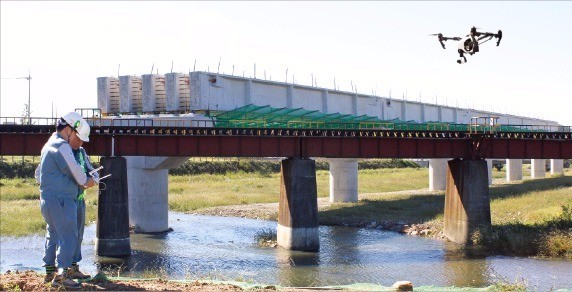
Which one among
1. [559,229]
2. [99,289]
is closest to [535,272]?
[559,229]

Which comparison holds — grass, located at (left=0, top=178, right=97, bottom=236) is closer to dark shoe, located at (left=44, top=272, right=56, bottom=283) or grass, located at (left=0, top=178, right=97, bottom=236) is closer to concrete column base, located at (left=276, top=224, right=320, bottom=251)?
concrete column base, located at (left=276, top=224, right=320, bottom=251)

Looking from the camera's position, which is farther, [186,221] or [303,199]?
[186,221]

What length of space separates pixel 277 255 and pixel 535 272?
14.1 metres

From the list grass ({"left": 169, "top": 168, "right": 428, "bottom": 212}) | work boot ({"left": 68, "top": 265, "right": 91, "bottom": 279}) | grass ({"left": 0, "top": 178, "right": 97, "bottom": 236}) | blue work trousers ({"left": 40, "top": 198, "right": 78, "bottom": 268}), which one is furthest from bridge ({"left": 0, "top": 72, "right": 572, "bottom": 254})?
blue work trousers ({"left": 40, "top": 198, "right": 78, "bottom": 268})

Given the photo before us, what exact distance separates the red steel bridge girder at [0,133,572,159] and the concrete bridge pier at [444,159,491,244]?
4.36ft

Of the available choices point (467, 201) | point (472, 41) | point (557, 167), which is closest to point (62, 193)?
point (472, 41)

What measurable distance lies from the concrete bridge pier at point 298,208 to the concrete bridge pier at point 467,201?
997 cm

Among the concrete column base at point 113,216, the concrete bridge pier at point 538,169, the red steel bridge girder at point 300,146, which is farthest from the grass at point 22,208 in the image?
the concrete bridge pier at point 538,169

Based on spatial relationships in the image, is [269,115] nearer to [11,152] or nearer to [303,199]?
[303,199]

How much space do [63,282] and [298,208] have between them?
30910 millimetres

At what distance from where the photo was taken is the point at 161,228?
52.0 m

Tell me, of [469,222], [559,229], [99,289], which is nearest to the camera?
[99,289]

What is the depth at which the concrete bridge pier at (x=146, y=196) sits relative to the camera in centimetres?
5188

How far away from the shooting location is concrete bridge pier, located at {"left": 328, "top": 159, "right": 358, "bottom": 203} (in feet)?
232
